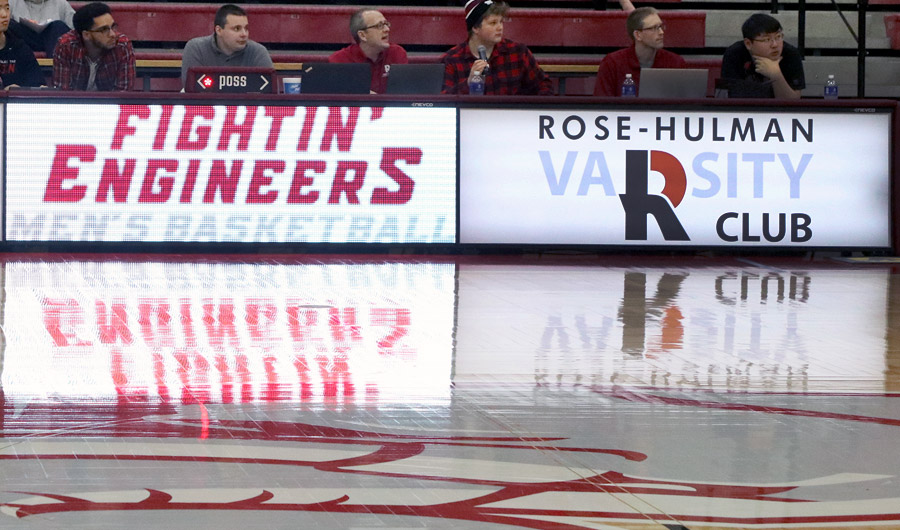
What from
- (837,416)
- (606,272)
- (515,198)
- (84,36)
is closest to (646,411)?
(837,416)

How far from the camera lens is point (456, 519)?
2793 mm

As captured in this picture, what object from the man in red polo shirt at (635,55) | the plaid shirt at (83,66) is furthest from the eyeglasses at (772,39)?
the plaid shirt at (83,66)

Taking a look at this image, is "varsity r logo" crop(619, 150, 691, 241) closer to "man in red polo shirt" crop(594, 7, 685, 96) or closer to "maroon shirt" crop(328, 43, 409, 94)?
"man in red polo shirt" crop(594, 7, 685, 96)

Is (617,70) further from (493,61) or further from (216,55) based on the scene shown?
(216,55)

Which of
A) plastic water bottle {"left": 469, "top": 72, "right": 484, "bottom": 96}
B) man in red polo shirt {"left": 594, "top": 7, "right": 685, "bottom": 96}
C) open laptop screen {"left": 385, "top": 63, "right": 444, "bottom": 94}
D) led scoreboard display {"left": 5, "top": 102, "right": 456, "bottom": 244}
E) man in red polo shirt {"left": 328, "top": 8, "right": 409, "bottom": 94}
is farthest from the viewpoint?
man in red polo shirt {"left": 594, "top": 7, "right": 685, "bottom": 96}

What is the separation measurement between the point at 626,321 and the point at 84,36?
5.06m

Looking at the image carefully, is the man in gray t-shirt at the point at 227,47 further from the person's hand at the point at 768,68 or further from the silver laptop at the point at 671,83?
the person's hand at the point at 768,68

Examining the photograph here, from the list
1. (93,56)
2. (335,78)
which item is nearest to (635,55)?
(335,78)

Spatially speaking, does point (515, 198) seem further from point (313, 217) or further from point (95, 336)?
point (95, 336)

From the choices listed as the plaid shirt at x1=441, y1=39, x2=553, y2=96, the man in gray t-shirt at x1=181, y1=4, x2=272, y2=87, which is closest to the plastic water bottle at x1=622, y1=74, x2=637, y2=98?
the plaid shirt at x1=441, y1=39, x2=553, y2=96

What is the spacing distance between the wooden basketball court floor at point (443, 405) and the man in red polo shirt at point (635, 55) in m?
2.83

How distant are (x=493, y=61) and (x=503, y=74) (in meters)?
0.14

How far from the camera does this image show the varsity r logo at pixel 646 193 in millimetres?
8992

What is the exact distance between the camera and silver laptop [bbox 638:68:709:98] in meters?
9.06
